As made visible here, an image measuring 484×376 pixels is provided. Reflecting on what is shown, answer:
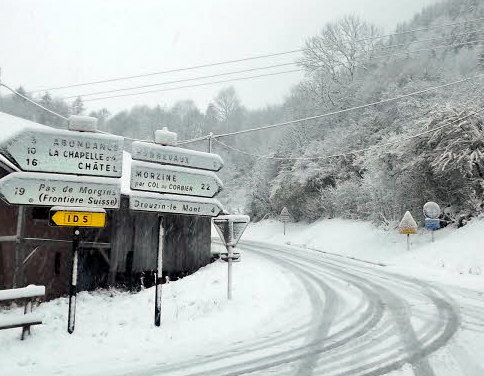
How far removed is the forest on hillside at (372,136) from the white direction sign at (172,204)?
13963 millimetres

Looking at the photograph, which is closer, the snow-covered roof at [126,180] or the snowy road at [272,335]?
the snowy road at [272,335]

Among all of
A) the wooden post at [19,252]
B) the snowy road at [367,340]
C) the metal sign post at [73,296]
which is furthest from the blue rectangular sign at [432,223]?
the wooden post at [19,252]

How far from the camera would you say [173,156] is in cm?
868

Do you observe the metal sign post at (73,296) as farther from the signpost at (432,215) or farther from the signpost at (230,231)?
the signpost at (432,215)

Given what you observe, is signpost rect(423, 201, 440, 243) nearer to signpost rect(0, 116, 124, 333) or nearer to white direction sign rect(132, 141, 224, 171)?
white direction sign rect(132, 141, 224, 171)

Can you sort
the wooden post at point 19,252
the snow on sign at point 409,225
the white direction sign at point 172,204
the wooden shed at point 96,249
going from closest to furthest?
the white direction sign at point 172,204, the wooden post at point 19,252, the wooden shed at point 96,249, the snow on sign at point 409,225

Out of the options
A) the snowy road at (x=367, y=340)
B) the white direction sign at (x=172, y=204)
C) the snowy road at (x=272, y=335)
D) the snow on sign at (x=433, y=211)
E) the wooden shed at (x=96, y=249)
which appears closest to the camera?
the snowy road at (x=367, y=340)

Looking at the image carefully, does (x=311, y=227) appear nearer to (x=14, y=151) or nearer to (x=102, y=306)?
(x=102, y=306)

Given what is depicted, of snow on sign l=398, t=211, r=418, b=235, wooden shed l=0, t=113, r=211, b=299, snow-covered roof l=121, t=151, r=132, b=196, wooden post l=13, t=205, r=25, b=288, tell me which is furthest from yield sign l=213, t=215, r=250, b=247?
snow on sign l=398, t=211, r=418, b=235

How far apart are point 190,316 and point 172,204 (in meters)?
2.45

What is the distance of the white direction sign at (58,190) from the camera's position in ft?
23.5

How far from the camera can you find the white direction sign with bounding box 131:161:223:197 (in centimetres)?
823

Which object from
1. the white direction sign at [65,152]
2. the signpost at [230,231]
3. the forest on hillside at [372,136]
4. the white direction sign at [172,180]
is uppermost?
the forest on hillside at [372,136]

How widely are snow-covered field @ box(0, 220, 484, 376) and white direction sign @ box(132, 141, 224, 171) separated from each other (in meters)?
3.25
